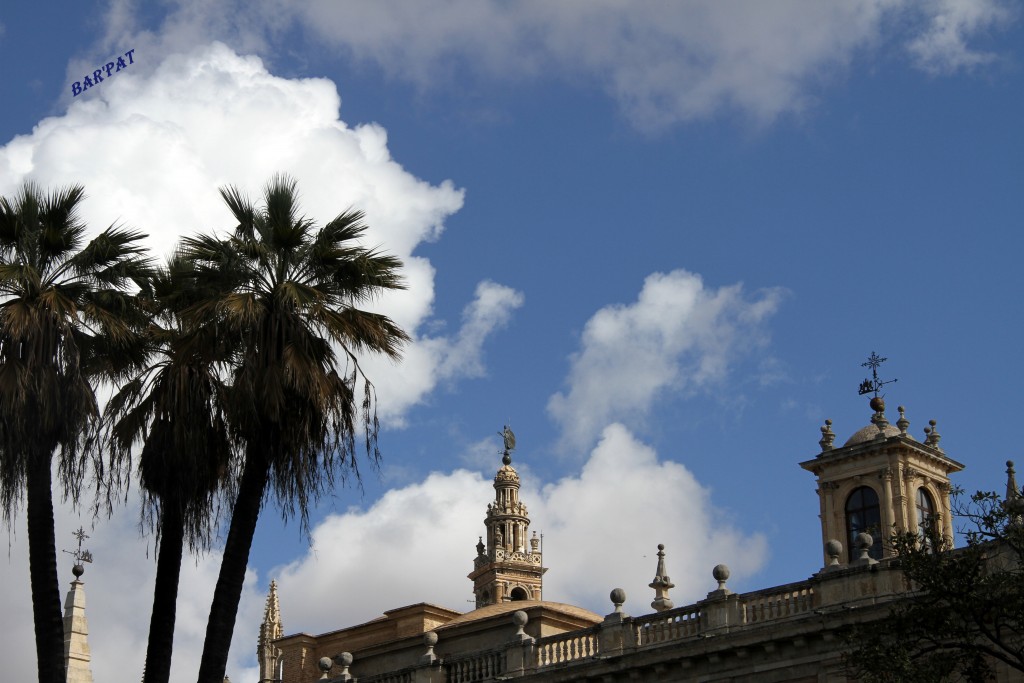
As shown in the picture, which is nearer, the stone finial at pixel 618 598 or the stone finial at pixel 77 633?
the stone finial at pixel 618 598

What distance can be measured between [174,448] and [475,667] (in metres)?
16.8

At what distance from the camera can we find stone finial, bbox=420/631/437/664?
38938 millimetres

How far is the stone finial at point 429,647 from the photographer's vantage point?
3894 centimetres

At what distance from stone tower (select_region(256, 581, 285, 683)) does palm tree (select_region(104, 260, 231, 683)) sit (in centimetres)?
2772

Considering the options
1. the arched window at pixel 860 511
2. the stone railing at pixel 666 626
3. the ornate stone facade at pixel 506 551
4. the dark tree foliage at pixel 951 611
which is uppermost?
the ornate stone facade at pixel 506 551

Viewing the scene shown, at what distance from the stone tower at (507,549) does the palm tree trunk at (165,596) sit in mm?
60384

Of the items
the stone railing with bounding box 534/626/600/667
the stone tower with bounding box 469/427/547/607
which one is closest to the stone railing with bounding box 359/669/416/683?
the stone railing with bounding box 534/626/600/667

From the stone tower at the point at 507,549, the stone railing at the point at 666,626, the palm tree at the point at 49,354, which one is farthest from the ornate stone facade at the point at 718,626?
the stone tower at the point at 507,549

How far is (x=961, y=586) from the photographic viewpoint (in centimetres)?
2283

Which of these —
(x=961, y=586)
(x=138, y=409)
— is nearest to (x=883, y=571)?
(x=961, y=586)

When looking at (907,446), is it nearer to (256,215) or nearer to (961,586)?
(961,586)

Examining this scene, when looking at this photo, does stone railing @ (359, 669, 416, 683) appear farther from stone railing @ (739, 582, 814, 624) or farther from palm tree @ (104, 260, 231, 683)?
palm tree @ (104, 260, 231, 683)

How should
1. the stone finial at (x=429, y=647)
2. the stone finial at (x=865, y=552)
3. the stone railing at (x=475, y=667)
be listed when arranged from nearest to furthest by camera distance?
the stone finial at (x=865, y=552) → the stone railing at (x=475, y=667) → the stone finial at (x=429, y=647)

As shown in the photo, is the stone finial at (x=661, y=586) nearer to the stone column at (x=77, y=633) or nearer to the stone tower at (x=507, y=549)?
the stone column at (x=77, y=633)
